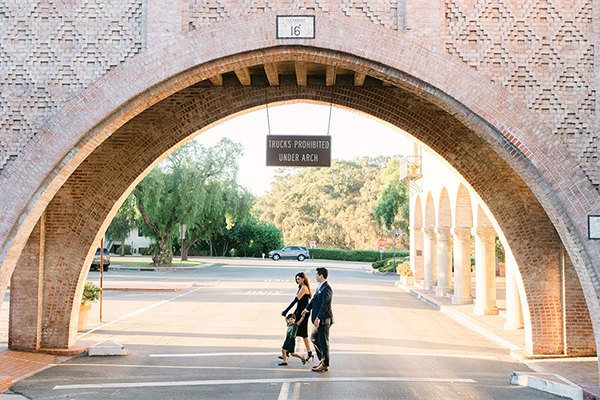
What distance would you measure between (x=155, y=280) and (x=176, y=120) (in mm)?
18139

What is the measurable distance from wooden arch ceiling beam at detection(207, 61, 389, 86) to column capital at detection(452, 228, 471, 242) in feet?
28.1

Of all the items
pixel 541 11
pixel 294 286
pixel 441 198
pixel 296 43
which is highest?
pixel 541 11

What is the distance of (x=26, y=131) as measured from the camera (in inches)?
309

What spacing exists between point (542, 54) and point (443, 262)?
1372 cm

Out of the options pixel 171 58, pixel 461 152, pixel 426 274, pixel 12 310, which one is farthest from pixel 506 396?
pixel 426 274

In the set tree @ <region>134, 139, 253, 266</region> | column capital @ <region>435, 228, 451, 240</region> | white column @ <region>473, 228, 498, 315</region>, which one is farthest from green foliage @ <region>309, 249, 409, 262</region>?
white column @ <region>473, 228, 498, 315</region>

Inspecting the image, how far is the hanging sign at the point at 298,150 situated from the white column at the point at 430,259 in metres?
14.9

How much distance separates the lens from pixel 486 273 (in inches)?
623

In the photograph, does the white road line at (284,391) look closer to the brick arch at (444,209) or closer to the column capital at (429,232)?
the brick arch at (444,209)

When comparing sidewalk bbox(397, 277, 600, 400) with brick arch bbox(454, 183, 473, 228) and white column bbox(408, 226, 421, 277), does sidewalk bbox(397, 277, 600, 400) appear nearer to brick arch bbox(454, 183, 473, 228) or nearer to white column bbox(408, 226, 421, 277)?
brick arch bbox(454, 183, 473, 228)

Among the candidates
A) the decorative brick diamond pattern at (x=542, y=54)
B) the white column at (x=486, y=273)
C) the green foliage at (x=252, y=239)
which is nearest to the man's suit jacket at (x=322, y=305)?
the decorative brick diamond pattern at (x=542, y=54)

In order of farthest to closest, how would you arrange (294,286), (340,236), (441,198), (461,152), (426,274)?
(340,236), (294,286), (426,274), (441,198), (461,152)

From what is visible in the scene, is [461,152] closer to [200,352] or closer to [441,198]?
[200,352]

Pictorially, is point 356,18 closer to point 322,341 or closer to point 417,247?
point 322,341
